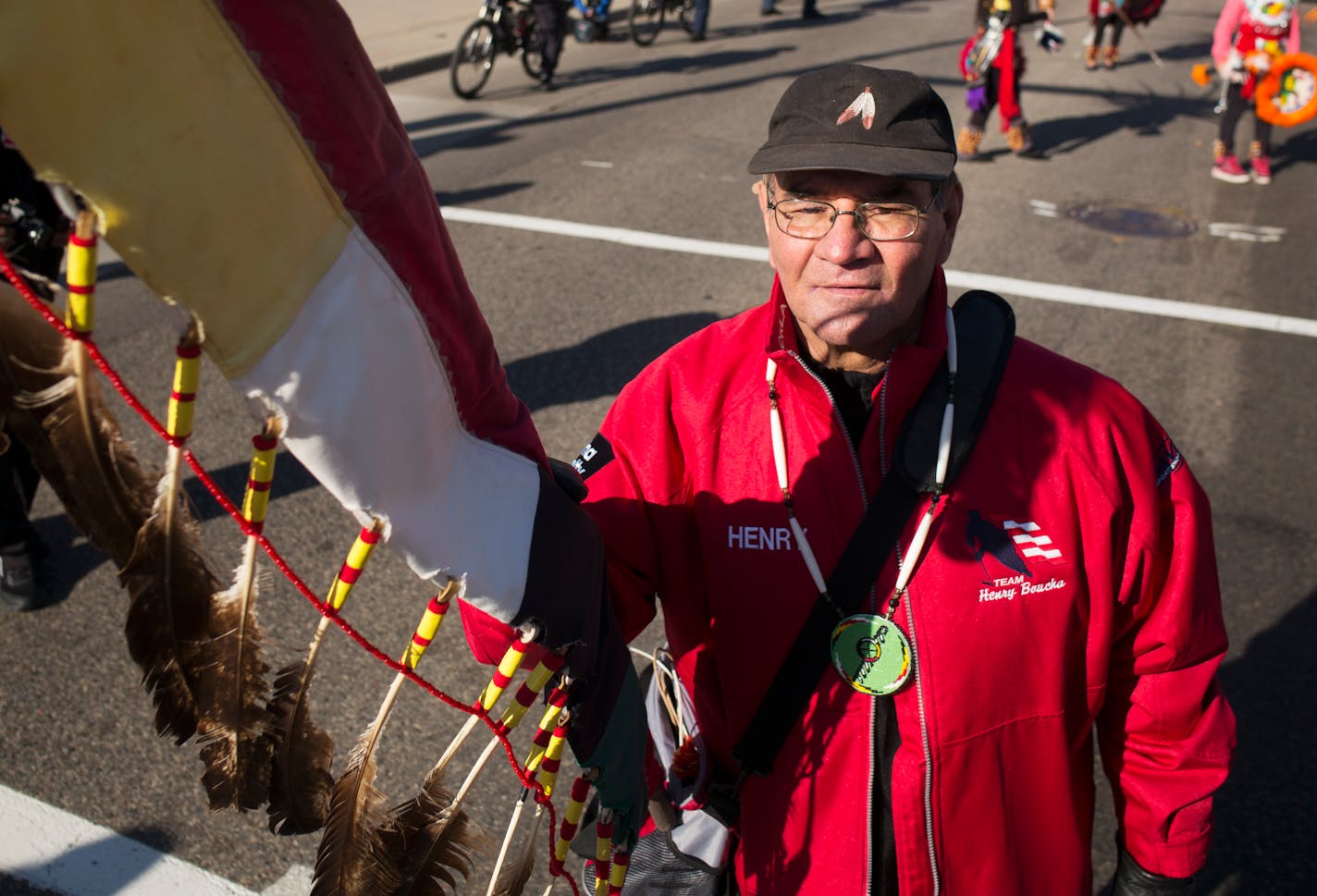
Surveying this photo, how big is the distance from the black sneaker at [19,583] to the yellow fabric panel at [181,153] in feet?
12.6

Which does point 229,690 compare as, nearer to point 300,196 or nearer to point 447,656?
point 300,196

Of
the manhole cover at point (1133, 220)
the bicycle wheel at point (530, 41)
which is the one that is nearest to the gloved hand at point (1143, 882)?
the manhole cover at point (1133, 220)

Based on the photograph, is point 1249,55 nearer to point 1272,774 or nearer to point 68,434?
point 1272,774

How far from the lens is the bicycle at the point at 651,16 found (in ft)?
50.2

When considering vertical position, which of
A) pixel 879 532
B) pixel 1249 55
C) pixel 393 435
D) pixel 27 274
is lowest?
pixel 1249 55

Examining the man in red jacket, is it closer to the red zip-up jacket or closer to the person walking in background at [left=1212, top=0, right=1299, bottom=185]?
the red zip-up jacket

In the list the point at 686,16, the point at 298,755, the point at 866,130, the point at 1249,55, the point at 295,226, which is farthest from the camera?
the point at 686,16

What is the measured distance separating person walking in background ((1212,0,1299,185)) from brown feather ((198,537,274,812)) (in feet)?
35.1

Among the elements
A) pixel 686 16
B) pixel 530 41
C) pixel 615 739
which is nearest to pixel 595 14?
pixel 686 16

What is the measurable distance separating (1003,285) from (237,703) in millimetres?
7021

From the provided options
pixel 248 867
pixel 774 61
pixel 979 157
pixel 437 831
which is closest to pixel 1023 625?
pixel 437 831

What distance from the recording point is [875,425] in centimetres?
196

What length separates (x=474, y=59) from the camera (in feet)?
40.8

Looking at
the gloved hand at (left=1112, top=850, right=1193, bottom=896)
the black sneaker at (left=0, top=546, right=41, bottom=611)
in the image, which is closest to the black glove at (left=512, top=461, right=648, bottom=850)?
the gloved hand at (left=1112, top=850, right=1193, bottom=896)
